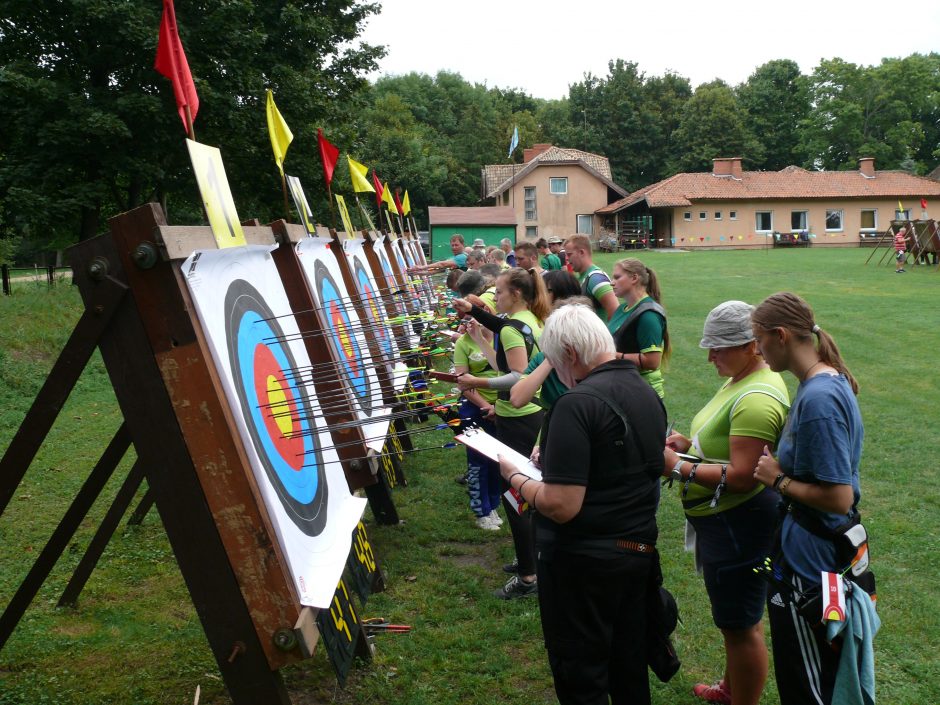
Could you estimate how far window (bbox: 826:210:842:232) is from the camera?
51.8 meters

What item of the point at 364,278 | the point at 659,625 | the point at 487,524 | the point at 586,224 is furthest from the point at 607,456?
the point at 586,224

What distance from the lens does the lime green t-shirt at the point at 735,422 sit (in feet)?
10.1

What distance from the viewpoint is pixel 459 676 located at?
158 inches

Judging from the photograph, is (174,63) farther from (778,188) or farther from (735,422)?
(778,188)

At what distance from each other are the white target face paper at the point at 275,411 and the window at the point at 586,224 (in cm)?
5275

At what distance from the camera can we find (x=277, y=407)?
335cm

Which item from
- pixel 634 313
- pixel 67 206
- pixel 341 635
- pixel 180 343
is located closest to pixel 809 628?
pixel 341 635

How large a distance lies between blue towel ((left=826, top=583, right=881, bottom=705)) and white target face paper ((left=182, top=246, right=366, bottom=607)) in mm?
1749

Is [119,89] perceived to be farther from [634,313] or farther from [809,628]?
[809,628]

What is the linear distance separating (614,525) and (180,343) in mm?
1581

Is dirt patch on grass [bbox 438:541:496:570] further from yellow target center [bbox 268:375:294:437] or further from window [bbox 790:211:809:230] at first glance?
window [bbox 790:211:809:230]

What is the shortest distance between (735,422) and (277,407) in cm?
187

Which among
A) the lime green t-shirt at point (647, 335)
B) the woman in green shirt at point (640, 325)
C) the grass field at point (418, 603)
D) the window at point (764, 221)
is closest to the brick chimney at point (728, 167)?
the window at point (764, 221)

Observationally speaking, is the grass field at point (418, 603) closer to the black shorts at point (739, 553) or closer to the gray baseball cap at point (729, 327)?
the black shorts at point (739, 553)
